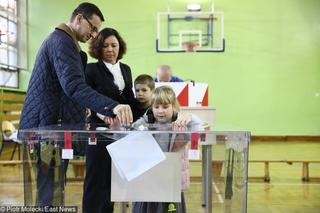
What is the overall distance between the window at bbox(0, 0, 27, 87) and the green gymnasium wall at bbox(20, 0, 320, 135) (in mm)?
177

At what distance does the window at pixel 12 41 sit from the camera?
300 inches

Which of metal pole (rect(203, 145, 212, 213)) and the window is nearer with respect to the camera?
metal pole (rect(203, 145, 212, 213))

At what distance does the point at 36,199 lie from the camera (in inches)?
45.5

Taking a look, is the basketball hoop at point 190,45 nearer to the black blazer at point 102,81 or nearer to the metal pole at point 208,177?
the black blazer at point 102,81

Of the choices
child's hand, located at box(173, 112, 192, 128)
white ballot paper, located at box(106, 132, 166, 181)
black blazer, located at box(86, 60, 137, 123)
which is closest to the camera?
white ballot paper, located at box(106, 132, 166, 181)

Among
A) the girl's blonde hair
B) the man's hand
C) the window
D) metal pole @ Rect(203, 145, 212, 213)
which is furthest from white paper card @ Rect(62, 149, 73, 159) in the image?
the window

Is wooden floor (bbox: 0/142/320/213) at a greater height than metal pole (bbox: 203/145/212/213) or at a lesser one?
lesser

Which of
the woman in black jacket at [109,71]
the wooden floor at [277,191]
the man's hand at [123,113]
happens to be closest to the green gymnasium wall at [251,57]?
the wooden floor at [277,191]

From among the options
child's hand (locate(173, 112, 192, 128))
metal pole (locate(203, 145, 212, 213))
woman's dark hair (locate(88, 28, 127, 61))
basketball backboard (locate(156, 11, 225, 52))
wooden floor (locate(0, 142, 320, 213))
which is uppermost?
basketball backboard (locate(156, 11, 225, 52))

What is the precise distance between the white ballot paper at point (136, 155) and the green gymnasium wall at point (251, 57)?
7526mm

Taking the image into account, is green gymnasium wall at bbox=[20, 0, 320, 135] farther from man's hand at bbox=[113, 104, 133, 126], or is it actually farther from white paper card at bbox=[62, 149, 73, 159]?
white paper card at bbox=[62, 149, 73, 159]

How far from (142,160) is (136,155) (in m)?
0.02

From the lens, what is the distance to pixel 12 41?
26.9 ft

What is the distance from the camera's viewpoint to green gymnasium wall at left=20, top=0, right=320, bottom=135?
8.58 m
